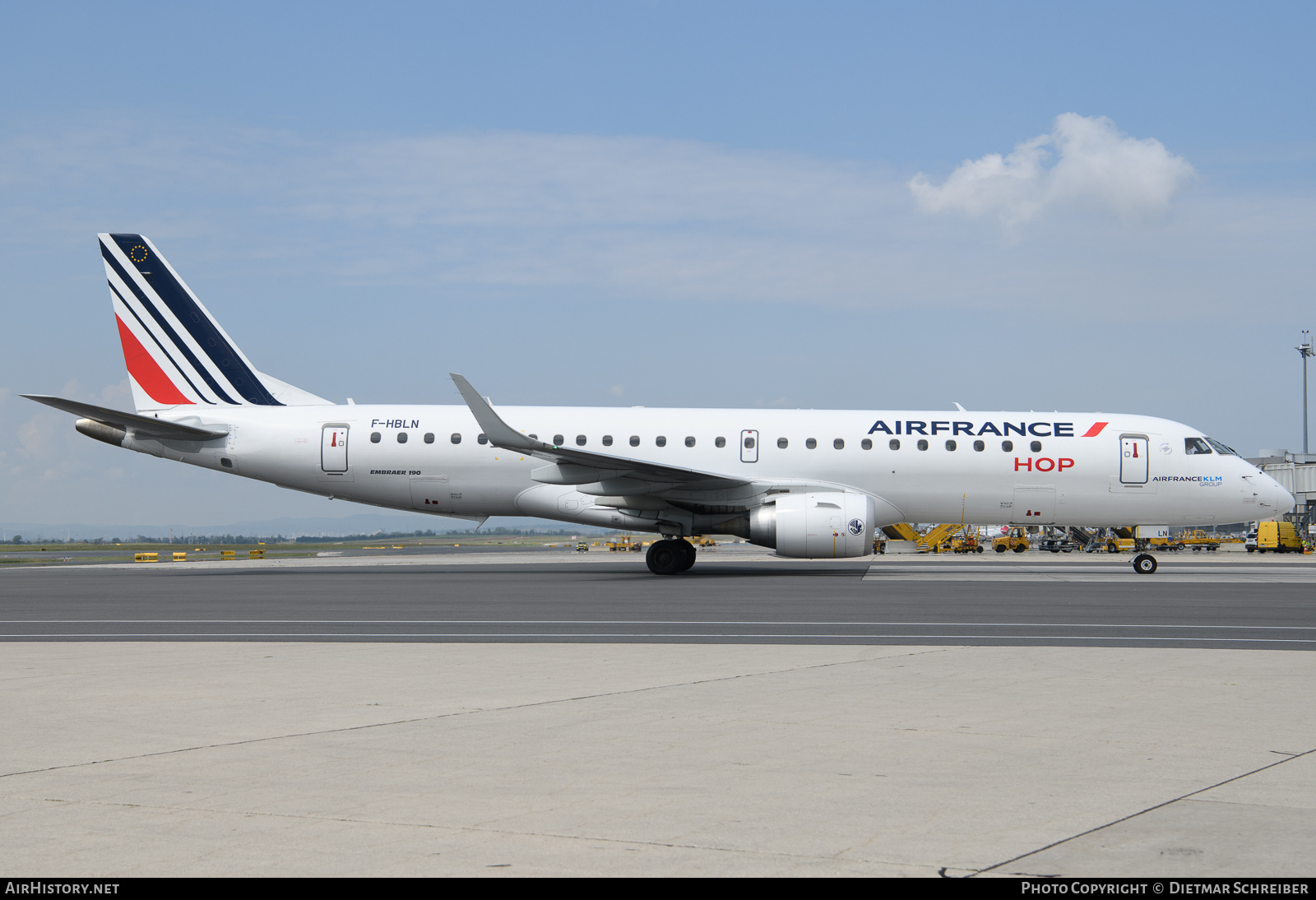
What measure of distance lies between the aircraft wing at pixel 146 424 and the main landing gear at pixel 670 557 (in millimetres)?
10825

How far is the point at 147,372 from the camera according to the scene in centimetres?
2742

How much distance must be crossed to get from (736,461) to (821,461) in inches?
77.1

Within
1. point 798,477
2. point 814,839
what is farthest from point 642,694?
point 798,477

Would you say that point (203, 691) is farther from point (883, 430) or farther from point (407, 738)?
point (883, 430)

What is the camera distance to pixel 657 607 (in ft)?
51.4

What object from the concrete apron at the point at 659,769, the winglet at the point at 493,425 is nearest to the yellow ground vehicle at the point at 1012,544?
the winglet at the point at 493,425

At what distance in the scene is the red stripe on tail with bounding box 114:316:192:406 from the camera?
27.2m

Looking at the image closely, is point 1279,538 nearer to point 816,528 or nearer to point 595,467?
point 816,528

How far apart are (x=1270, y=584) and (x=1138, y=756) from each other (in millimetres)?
18182

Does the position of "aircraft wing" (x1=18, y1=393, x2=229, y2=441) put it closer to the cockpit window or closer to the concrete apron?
the concrete apron

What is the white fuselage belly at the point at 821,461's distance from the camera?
981 inches

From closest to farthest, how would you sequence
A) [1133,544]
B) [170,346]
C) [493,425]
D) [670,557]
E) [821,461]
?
[493,425], [670,557], [821,461], [170,346], [1133,544]

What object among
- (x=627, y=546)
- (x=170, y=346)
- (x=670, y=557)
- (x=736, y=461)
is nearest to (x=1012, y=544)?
(x=627, y=546)
